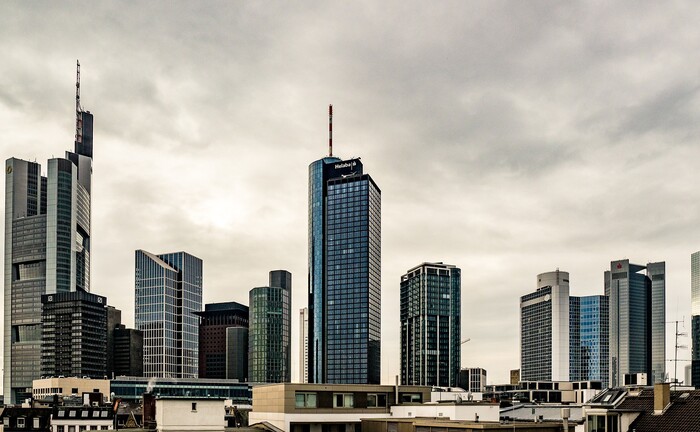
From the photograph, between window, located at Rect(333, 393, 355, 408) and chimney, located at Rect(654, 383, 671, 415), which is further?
window, located at Rect(333, 393, 355, 408)

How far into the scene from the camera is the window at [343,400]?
79.6m

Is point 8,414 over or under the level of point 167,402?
under

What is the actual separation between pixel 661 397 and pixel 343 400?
102 feet

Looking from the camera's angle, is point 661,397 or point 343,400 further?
point 343,400

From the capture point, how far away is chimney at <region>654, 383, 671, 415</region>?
65.8 meters

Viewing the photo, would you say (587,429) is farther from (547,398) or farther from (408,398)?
(547,398)

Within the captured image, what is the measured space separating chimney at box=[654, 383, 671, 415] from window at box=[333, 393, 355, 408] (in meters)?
29.8

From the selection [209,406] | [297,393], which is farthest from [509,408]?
[209,406]

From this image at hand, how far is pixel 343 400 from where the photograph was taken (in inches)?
3155

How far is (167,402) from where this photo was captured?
58906 millimetres

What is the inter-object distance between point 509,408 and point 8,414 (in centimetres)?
6912

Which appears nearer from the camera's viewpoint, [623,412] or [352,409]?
[623,412]

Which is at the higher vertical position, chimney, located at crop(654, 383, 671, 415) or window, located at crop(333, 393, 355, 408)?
chimney, located at crop(654, 383, 671, 415)

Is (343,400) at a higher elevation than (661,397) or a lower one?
lower
